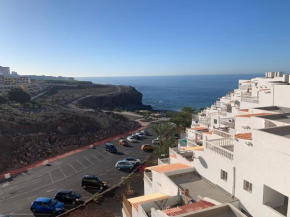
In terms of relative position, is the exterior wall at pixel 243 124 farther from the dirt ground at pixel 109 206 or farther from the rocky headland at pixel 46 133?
the rocky headland at pixel 46 133

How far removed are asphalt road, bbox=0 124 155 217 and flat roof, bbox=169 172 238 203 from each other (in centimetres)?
1023

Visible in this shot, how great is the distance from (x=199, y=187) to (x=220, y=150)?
8.27ft

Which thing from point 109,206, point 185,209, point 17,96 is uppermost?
point 17,96

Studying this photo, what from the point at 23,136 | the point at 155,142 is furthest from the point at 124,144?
the point at 23,136

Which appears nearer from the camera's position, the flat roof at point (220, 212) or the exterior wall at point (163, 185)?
the flat roof at point (220, 212)

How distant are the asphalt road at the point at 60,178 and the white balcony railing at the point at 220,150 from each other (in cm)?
1260

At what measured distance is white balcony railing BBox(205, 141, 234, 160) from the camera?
38.7ft

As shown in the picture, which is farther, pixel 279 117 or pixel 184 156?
pixel 184 156

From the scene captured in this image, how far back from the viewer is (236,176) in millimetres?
11211

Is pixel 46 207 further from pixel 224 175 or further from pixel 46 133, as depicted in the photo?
pixel 46 133

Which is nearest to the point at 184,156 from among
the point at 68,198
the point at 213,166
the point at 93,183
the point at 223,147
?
the point at 213,166

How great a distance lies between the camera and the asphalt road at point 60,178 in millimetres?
20141

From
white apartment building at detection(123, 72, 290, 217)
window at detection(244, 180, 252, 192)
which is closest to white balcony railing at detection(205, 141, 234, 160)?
Answer: white apartment building at detection(123, 72, 290, 217)

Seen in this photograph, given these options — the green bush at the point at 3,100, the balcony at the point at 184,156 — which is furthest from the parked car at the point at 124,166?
the green bush at the point at 3,100
